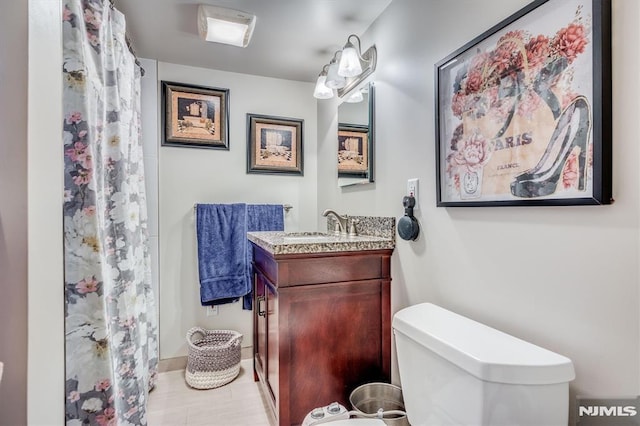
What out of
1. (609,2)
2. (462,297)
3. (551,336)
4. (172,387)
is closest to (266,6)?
(609,2)

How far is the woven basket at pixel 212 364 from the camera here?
1938 mm

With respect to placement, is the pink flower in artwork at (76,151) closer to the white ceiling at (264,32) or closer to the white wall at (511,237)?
the white ceiling at (264,32)

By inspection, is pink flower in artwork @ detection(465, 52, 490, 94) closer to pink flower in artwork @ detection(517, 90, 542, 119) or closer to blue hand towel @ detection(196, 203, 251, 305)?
pink flower in artwork @ detection(517, 90, 542, 119)

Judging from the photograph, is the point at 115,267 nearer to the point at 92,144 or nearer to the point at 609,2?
the point at 92,144

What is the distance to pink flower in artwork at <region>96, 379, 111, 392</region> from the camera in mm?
1047

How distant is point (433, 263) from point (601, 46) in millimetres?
836

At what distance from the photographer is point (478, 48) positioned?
3.43ft

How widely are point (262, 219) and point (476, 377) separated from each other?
5.81ft

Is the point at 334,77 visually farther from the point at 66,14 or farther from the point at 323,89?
the point at 66,14

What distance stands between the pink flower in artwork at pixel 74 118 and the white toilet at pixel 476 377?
4.04 feet

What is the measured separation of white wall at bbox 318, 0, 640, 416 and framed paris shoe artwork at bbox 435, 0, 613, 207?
0.11ft

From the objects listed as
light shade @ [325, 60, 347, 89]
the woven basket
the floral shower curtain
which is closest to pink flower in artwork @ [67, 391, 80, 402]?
the floral shower curtain

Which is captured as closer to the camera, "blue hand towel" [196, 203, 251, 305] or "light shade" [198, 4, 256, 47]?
"light shade" [198, 4, 256, 47]

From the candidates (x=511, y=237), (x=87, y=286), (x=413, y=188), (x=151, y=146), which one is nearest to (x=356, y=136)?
(x=413, y=188)
